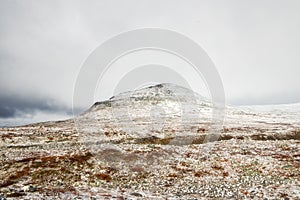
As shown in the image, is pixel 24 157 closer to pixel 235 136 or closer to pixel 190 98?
pixel 235 136

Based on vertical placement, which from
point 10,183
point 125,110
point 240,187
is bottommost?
point 240,187

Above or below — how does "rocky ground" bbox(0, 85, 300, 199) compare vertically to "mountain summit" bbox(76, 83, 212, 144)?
below

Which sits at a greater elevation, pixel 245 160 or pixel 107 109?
pixel 107 109

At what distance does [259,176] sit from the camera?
24.3 metres

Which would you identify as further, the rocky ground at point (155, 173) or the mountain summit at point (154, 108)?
the mountain summit at point (154, 108)

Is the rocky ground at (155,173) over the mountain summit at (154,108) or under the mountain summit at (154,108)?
under

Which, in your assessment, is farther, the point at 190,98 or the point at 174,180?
the point at 190,98

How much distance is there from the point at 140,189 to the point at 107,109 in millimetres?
108306

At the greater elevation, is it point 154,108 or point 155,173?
point 154,108

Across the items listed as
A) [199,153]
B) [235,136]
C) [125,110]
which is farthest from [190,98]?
[199,153]

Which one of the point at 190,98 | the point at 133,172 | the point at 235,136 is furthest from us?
the point at 190,98

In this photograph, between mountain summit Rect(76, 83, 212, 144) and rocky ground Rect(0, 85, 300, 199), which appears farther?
mountain summit Rect(76, 83, 212, 144)

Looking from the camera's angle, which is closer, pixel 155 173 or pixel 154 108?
pixel 155 173

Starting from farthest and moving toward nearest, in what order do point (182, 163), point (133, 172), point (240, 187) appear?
1. point (182, 163)
2. point (133, 172)
3. point (240, 187)
